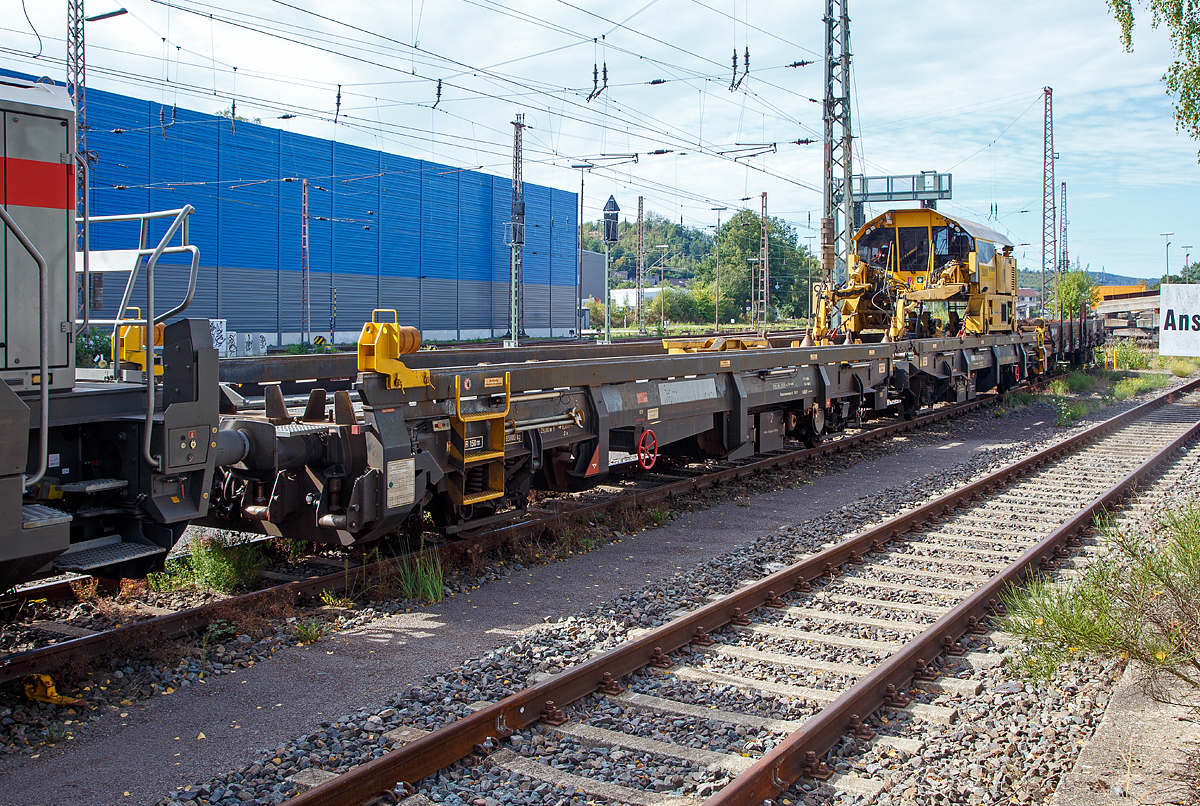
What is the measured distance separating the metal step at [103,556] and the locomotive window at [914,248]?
1766cm

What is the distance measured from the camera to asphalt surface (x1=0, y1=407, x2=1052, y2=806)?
395cm

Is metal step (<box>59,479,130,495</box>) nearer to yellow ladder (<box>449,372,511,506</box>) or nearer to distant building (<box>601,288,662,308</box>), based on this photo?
yellow ladder (<box>449,372,511,506</box>)

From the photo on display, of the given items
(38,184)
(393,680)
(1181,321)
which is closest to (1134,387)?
(1181,321)

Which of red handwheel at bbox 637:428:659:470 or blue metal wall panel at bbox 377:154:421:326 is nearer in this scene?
red handwheel at bbox 637:428:659:470

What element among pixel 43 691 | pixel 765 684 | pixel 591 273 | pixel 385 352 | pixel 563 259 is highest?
pixel 591 273

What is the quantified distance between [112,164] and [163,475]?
33.7 m

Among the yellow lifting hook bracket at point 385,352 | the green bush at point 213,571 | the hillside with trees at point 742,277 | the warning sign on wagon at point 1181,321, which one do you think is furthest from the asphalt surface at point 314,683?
the hillside with trees at point 742,277

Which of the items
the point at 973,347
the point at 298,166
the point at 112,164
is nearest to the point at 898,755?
the point at 973,347

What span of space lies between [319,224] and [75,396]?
40.9 metres

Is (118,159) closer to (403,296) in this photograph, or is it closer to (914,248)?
(403,296)

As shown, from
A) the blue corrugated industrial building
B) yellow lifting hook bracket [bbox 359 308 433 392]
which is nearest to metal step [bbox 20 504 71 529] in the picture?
yellow lifting hook bracket [bbox 359 308 433 392]

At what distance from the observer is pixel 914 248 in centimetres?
1947

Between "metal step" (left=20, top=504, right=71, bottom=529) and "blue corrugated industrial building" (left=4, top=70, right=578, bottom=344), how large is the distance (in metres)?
27.1

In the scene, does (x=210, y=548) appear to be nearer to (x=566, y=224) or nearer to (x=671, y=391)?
(x=671, y=391)
